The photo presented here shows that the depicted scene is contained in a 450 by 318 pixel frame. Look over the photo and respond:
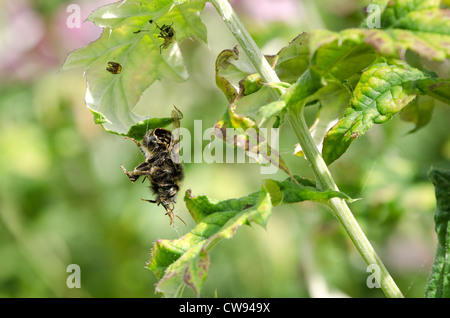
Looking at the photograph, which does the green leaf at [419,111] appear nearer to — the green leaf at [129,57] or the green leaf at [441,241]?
the green leaf at [441,241]

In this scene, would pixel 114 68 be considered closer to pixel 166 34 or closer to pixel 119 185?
pixel 166 34

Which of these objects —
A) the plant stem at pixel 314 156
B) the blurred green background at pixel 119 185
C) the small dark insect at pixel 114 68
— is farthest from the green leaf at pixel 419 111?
the blurred green background at pixel 119 185

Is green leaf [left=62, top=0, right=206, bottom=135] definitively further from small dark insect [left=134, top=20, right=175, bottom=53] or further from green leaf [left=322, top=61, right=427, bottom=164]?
green leaf [left=322, top=61, right=427, bottom=164]

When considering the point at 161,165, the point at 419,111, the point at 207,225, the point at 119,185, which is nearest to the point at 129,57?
the point at 161,165

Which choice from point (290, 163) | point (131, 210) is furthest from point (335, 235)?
point (131, 210)

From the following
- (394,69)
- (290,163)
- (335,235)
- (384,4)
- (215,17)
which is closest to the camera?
(384,4)
